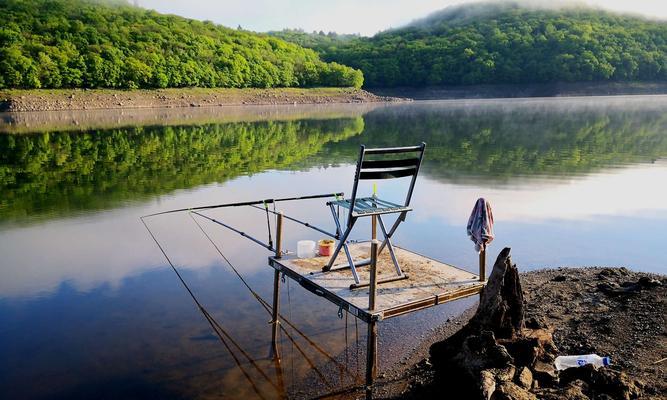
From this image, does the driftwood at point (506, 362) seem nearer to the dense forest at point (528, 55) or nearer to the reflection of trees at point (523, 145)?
the reflection of trees at point (523, 145)

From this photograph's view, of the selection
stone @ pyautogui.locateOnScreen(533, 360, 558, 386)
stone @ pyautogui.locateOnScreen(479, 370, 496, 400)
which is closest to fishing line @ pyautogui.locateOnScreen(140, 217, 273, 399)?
stone @ pyautogui.locateOnScreen(479, 370, 496, 400)

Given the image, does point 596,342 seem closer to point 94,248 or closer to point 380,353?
point 380,353

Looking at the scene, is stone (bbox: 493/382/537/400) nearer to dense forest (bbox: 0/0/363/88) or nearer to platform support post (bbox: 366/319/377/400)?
platform support post (bbox: 366/319/377/400)

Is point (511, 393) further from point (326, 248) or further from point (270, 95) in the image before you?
point (270, 95)

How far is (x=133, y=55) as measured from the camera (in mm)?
105625

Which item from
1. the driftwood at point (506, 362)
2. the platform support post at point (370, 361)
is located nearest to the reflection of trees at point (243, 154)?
the platform support post at point (370, 361)

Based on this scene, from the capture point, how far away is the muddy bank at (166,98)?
78.1 meters

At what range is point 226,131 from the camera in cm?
4666

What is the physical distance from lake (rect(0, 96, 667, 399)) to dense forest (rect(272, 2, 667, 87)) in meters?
112

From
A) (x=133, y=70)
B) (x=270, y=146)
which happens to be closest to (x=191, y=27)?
(x=133, y=70)

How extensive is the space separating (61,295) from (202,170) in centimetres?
1597

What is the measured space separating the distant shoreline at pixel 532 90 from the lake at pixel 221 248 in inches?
4173

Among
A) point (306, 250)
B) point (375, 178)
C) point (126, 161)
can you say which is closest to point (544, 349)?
point (375, 178)

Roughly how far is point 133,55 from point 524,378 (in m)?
112
